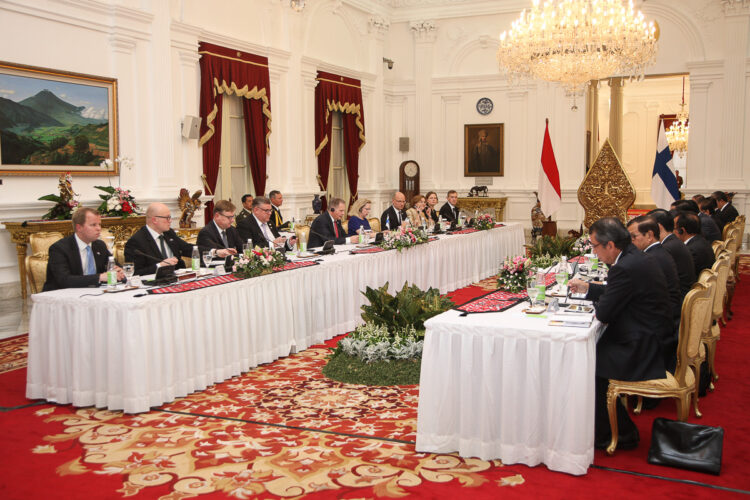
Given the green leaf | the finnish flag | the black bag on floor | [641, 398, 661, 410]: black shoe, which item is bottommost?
[641, 398, 661, 410]: black shoe

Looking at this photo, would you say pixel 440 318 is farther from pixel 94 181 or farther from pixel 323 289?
pixel 94 181

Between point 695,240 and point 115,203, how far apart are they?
278 inches

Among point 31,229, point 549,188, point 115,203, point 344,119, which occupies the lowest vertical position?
point 31,229

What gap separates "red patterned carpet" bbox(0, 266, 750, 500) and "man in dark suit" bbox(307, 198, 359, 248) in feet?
10.2

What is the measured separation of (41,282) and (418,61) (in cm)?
1259

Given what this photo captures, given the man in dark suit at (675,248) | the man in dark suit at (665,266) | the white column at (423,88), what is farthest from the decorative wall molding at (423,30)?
the man in dark suit at (665,266)

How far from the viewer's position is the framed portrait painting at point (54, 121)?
8.15 metres

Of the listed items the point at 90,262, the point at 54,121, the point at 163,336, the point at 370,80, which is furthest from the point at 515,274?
the point at 370,80

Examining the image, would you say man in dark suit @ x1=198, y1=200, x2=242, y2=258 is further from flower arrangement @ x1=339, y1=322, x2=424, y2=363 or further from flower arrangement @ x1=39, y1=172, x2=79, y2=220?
flower arrangement @ x1=39, y1=172, x2=79, y2=220

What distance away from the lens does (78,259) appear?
18.0 ft

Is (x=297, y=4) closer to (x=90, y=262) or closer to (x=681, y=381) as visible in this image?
(x=90, y=262)

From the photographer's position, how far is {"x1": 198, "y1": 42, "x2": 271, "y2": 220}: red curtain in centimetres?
1097

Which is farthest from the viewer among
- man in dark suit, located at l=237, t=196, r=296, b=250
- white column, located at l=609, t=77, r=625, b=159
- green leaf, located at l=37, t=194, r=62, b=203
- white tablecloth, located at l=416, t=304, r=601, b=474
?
white column, located at l=609, t=77, r=625, b=159

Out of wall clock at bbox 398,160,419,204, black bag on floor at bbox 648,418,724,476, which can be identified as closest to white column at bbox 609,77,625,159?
wall clock at bbox 398,160,419,204
